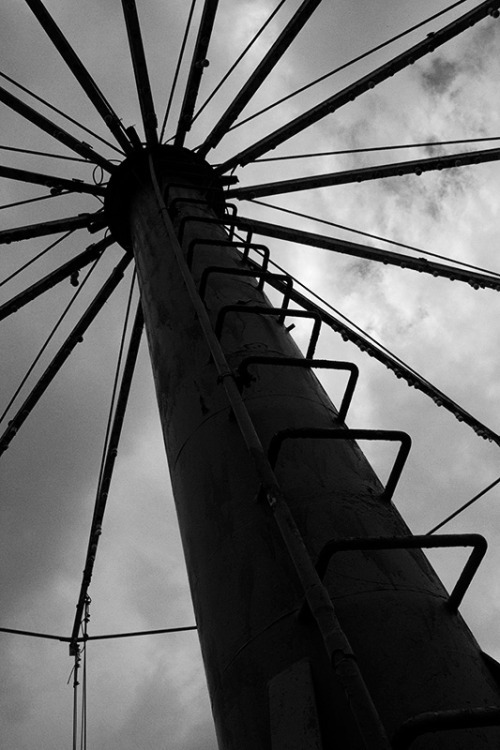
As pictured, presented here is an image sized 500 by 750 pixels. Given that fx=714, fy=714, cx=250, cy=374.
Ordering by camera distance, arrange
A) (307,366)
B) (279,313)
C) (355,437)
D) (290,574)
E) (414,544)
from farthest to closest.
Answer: (279,313)
(307,366)
(355,437)
(290,574)
(414,544)

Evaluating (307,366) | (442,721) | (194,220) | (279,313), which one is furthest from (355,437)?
(194,220)

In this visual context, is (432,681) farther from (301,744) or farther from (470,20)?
(470,20)

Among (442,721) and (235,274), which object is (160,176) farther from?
(442,721)

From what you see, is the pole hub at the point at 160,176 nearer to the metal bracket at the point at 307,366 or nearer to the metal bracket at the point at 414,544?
the metal bracket at the point at 307,366

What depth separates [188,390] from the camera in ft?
19.9

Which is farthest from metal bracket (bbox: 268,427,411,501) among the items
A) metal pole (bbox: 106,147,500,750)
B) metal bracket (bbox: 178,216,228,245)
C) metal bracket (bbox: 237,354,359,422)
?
→ metal bracket (bbox: 178,216,228,245)

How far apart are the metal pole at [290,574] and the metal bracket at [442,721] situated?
0.12 meters

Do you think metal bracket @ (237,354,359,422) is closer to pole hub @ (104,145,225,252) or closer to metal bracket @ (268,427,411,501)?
metal bracket @ (268,427,411,501)

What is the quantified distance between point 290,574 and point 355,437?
1021 mm

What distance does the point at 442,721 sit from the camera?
2779 mm

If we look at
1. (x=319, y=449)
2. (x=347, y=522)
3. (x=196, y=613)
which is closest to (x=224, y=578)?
(x=196, y=613)

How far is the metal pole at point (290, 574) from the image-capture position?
10.7ft

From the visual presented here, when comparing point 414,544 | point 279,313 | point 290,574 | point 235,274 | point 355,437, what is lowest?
point 414,544

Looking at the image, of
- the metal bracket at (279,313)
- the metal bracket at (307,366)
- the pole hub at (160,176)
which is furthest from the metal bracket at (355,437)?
the pole hub at (160,176)
